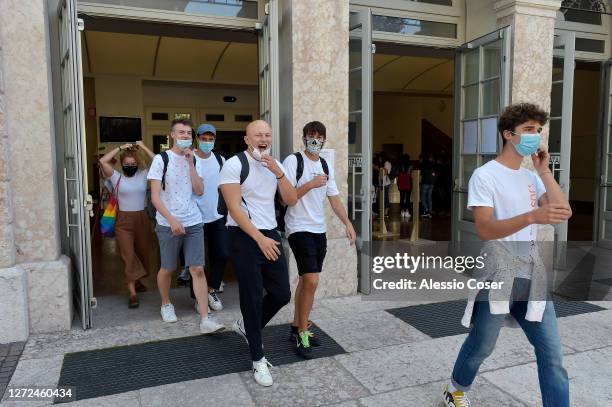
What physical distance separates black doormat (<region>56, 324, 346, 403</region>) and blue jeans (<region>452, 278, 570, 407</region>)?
145cm

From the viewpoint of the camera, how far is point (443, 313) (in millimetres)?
4828

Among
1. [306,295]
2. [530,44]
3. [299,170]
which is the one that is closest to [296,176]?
[299,170]

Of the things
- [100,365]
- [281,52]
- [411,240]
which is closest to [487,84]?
[281,52]

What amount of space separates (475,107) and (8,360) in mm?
5938

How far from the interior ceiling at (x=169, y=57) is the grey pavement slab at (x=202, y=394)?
6640 mm

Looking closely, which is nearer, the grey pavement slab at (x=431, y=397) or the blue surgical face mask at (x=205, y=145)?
the grey pavement slab at (x=431, y=397)

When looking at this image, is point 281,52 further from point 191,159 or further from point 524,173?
point 524,173

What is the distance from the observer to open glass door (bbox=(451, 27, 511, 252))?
604 cm

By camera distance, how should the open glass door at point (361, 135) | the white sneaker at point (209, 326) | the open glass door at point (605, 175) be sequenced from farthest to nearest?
the open glass door at point (605, 175) → the open glass door at point (361, 135) → the white sneaker at point (209, 326)

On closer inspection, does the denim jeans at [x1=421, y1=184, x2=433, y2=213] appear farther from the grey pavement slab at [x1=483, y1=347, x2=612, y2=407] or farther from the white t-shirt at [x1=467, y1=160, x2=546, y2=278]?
the white t-shirt at [x1=467, y1=160, x2=546, y2=278]

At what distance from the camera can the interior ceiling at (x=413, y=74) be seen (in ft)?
37.9

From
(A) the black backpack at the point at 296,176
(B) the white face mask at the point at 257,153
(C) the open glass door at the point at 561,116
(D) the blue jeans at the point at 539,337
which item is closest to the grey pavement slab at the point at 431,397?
(D) the blue jeans at the point at 539,337

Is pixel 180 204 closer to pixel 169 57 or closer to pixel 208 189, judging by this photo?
pixel 208 189

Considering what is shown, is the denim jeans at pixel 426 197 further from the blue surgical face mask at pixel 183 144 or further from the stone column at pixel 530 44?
the blue surgical face mask at pixel 183 144
